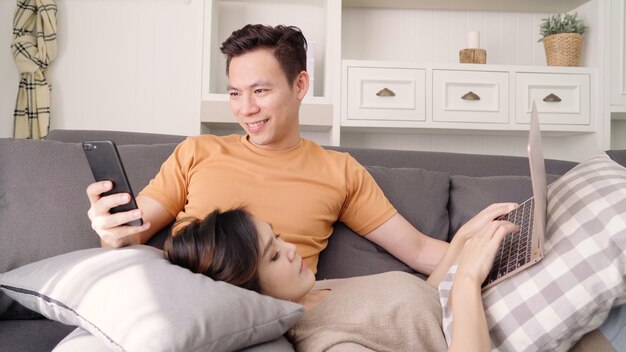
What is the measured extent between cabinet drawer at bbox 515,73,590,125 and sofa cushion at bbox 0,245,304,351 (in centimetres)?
195

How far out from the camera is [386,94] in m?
2.48

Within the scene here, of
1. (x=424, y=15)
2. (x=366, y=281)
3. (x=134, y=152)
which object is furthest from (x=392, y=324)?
(x=424, y=15)

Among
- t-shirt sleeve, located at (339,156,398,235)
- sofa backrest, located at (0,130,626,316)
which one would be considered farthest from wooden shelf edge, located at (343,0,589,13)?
t-shirt sleeve, located at (339,156,398,235)

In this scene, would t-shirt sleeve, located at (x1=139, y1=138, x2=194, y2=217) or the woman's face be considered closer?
the woman's face

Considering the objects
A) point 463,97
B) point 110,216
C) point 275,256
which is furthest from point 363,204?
point 463,97

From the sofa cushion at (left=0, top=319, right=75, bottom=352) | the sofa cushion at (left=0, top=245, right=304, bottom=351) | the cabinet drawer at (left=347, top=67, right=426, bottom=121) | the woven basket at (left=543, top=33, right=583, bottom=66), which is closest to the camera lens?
the sofa cushion at (left=0, top=245, right=304, bottom=351)

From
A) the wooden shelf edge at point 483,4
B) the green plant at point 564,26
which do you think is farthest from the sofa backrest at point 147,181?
the wooden shelf edge at point 483,4

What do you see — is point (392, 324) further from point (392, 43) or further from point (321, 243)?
point (392, 43)

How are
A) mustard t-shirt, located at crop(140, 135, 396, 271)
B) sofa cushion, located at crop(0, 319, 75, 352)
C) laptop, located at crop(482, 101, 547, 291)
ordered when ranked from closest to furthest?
laptop, located at crop(482, 101, 547, 291) → sofa cushion, located at crop(0, 319, 75, 352) → mustard t-shirt, located at crop(140, 135, 396, 271)

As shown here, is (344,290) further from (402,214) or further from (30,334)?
(30,334)

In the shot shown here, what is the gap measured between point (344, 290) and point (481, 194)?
0.66m

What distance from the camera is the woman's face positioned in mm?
1073

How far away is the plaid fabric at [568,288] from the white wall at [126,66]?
194 cm

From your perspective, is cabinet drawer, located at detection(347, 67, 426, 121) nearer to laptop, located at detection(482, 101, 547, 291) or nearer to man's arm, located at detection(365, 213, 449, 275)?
man's arm, located at detection(365, 213, 449, 275)
